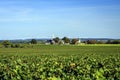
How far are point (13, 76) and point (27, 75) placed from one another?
2.39ft

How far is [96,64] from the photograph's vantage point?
23391 millimetres

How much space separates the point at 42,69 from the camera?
1931 centimetres

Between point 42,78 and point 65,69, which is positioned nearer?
point 42,78

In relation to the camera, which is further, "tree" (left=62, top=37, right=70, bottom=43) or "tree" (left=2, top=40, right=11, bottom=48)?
"tree" (left=62, top=37, right=70, bottom=43)

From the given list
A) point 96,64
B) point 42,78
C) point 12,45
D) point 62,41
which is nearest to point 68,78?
point 42,78

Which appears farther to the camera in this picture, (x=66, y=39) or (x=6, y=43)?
(x=66, y=39)

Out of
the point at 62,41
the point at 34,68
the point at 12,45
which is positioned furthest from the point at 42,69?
the point at 62,41

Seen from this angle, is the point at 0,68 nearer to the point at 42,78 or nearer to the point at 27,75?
the point at 27,75

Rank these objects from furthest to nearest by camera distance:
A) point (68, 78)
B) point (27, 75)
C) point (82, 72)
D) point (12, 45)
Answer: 1. point (12, 45)
2. point (82, 72)
3. point (27, 75)
4. point (68, 78)

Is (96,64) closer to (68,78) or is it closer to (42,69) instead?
(42,69)

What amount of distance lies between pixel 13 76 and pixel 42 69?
2.09m

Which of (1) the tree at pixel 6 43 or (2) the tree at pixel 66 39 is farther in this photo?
(2) the tree at pixel 66 39

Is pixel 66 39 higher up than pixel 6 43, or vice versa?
pixel 66 39

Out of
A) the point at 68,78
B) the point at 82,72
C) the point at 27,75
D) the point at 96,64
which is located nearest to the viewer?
the point at 68,78
